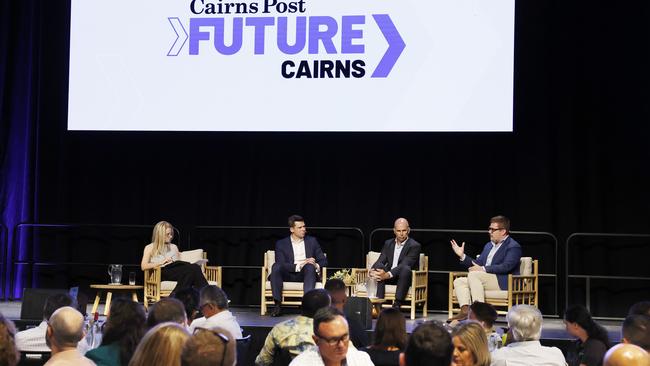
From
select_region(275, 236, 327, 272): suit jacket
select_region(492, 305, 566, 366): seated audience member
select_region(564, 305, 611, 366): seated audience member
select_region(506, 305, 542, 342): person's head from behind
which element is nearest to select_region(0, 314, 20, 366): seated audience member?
select_region(492, 305, 566, 366): seated audience member

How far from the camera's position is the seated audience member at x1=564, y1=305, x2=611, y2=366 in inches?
173

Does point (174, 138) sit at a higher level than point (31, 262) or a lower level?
higher

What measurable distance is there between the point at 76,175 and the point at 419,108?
12.0 feet

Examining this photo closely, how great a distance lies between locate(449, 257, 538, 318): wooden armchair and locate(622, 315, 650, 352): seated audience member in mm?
3870

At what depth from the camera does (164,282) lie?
27.0ft

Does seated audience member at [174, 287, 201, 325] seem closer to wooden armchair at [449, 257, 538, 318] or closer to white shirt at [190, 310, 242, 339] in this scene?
white shirt at [190, 310, 242, 339]

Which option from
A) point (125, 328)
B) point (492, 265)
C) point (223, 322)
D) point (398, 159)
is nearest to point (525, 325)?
point (223, 322)

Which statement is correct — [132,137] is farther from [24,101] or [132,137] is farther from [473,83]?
[473,83]

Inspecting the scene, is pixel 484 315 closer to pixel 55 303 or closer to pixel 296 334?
pixel 296 334

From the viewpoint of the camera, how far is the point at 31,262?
916 centimetres

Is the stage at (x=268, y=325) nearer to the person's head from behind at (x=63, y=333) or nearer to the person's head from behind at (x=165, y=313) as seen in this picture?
the person's head from behind at (x=165, y=313)

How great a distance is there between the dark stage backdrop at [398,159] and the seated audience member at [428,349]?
6389 millimetres

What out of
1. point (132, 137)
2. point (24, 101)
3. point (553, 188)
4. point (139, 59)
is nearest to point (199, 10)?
point (139, 59)

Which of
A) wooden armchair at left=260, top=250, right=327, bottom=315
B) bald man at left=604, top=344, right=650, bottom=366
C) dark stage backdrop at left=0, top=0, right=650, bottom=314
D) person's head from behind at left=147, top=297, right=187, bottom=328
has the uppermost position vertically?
dark stage backdrop at left=0, top=0, right=650, bottom=314
